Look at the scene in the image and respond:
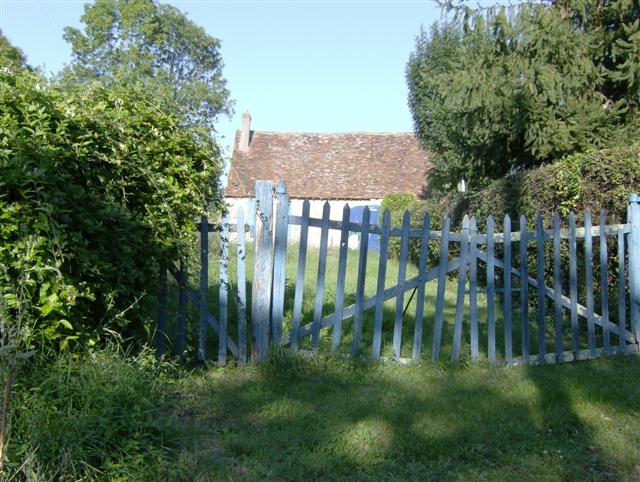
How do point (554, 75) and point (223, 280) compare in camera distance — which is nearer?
point (223, 280)

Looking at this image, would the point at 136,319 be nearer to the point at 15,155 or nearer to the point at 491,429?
the point at 15,155

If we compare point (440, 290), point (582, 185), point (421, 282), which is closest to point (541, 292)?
point (440, 290)

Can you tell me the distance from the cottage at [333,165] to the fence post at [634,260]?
21.6 metres

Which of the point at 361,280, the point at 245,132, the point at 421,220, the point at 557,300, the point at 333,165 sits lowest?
the point at 557,300

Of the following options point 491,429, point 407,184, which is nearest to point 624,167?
point 491,429

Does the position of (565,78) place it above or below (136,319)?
above

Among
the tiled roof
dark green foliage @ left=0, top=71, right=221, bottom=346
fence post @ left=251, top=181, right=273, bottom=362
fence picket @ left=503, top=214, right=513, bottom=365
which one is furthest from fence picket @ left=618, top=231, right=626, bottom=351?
the tiled roof

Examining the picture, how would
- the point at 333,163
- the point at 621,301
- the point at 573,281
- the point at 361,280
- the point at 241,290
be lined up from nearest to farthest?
the point at 241,290 < the point at 361,280 < the point at 573,281 < the point at 621,301 < the point at 333,163

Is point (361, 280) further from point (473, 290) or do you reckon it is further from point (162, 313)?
point (162, 313)

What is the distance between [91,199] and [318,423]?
2280mm

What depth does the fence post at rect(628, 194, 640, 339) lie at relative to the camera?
6.33 metres

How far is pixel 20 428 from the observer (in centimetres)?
328

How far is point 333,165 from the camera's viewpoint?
1219 inches

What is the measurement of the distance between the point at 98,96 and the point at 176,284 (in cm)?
174
